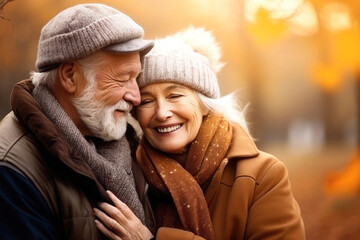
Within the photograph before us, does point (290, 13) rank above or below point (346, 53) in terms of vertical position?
above

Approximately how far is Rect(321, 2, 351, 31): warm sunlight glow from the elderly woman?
7.08 feet

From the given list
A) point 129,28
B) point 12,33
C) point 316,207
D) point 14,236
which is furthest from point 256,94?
point 14,236

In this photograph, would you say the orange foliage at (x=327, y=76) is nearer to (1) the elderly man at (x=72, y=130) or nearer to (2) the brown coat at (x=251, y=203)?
(2) the brown coat at (x=251, y=203)

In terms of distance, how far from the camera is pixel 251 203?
7.76 ft

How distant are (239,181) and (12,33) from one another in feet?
6.43

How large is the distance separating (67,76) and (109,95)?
20 cm

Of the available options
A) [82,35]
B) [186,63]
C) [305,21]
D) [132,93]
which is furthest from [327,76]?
[82,35]

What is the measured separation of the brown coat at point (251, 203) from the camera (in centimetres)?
230

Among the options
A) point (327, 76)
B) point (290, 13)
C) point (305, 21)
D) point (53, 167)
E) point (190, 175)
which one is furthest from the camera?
point (327, 76)

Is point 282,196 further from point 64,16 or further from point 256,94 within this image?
point 256,94

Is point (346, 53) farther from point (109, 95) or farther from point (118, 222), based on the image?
point (118, 222)

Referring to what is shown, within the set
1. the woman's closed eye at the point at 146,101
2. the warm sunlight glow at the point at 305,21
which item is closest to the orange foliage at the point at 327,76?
the warm sunlight glow at the point at 305,21

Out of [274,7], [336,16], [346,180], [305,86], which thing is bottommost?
[346,180]

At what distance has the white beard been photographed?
7.51 ft
